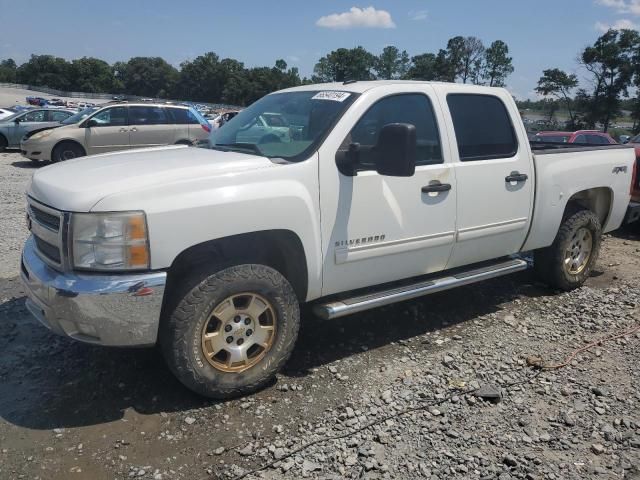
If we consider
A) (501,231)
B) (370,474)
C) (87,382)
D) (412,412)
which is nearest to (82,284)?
(87,382)

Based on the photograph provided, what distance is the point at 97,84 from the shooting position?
128875mm

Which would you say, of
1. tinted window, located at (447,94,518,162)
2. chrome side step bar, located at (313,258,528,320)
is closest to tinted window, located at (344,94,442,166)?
tinted window, located at (447,94,518,162)

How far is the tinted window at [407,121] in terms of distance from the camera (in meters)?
3.73

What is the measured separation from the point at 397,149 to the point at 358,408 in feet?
5.33

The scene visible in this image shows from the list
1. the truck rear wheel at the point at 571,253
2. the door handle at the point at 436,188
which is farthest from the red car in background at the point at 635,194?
the door handle at the point at 436,188

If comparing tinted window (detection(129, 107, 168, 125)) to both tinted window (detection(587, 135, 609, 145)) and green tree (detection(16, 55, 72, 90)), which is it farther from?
green tree (detection(16, 55, 72, 90))

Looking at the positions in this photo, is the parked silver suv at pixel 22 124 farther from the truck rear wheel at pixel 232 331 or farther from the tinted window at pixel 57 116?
the truck rear wheel at pixel 232 331

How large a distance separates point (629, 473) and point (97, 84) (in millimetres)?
142807

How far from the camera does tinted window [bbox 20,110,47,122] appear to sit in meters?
17.7

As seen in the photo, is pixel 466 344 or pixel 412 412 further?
pixel 466 344

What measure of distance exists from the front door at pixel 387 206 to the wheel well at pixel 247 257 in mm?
188

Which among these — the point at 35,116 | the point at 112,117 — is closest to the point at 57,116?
the point at 35,116

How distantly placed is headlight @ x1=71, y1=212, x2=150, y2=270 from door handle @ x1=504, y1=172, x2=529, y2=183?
2.99m

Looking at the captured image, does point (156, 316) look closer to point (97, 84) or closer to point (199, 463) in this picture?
point (199, 463)
